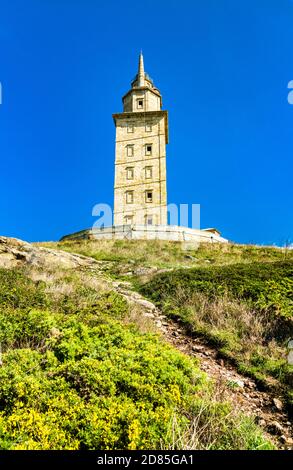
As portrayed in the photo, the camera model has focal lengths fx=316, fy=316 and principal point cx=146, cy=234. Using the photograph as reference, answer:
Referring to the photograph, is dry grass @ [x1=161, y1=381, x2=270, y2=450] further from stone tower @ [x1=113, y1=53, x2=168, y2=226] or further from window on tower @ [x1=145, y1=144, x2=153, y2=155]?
window on tower @ [x1=145, y1=144, x2=153, y2=155]

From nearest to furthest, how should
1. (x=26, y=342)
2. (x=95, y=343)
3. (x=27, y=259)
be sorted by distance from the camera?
(x=95, y=343) < (x=26, y=342) < (x=27, y=259)

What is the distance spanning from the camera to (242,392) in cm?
505

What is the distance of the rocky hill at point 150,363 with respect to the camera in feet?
11.2

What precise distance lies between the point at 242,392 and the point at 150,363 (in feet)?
5.56

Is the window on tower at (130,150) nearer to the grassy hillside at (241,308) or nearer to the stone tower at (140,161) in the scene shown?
the stone tower at (140,161)

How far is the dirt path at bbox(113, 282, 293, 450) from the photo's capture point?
163 inches

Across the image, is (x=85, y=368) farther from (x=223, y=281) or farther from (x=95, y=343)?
(x=223, y=281)

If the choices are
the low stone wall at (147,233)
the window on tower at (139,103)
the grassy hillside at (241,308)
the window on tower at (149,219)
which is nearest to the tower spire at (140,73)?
the window on tower at (139,103)

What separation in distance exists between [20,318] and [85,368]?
255 cm

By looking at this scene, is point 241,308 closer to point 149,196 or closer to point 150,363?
point 150,363

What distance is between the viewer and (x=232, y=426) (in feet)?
12.2

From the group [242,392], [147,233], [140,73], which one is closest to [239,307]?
[242,392]

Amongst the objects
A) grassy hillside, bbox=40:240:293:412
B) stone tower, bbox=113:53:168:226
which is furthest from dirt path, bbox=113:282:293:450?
stone tower, bbox=113:53:168:226
